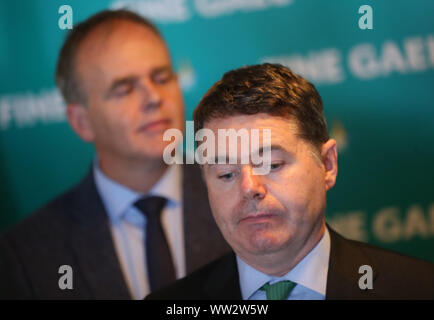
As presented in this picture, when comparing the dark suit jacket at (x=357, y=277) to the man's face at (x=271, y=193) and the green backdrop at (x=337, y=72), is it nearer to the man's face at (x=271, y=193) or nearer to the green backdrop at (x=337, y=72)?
the man's face at (x=271, y=193)

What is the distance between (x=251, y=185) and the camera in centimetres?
135

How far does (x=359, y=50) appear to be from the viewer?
7.00 ft

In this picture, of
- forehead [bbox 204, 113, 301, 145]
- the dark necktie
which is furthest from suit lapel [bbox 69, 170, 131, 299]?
forehead [bbox 204, 113, 301, 145]

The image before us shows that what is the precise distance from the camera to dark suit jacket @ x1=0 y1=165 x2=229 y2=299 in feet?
6.22

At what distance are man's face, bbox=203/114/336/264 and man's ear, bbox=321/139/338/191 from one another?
0.18 ft

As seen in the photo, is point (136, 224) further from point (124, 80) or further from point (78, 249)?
point (124, 80)

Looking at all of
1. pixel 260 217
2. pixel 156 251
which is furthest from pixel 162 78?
pixel 260 217

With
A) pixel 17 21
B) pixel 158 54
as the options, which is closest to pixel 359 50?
pixel 158 54

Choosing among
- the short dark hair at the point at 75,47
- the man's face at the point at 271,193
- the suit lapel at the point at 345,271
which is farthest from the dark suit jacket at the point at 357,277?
the short dark hair at the point at 75,47

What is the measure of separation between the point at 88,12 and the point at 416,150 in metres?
1.40

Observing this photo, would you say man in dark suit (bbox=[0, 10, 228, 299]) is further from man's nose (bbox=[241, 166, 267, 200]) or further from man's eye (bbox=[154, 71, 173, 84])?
man's nose (bbox=[241, 166, 267, 200])

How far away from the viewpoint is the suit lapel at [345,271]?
144 cm

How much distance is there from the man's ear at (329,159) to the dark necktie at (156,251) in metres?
0.69

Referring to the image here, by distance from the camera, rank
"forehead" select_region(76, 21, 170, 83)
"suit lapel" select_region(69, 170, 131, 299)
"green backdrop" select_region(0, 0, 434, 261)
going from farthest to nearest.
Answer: "green backdrop" select_region(0, 0, 434, 261) → "forehead" select_region(76, 21, 170, 83) → "suit lapel" select_region(69, 170, 131, 299)
